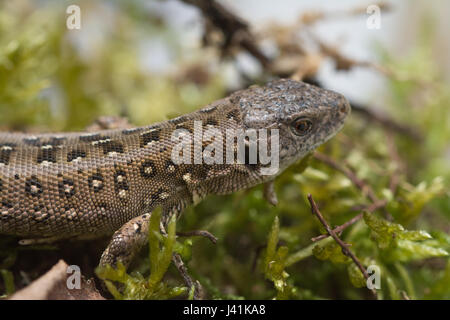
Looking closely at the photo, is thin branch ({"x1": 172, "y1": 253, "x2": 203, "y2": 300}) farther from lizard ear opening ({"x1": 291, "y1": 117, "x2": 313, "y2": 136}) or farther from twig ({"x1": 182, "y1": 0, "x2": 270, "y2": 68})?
twig ({"x1": 182, "y1": 0, "x2": 270, "y2": 68})

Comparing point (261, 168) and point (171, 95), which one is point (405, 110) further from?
point (261, 168)

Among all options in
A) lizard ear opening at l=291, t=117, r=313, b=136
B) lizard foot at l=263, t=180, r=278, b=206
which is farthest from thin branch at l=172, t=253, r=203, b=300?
lizard ear opening at l=291, t=117, r=313, b=136

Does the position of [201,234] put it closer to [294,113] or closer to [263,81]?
[294,113]

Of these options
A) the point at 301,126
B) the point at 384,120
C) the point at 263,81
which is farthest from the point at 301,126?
the point at 384,120

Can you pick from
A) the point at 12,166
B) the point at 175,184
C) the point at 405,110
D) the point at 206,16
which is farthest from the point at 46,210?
the point at 405,110
